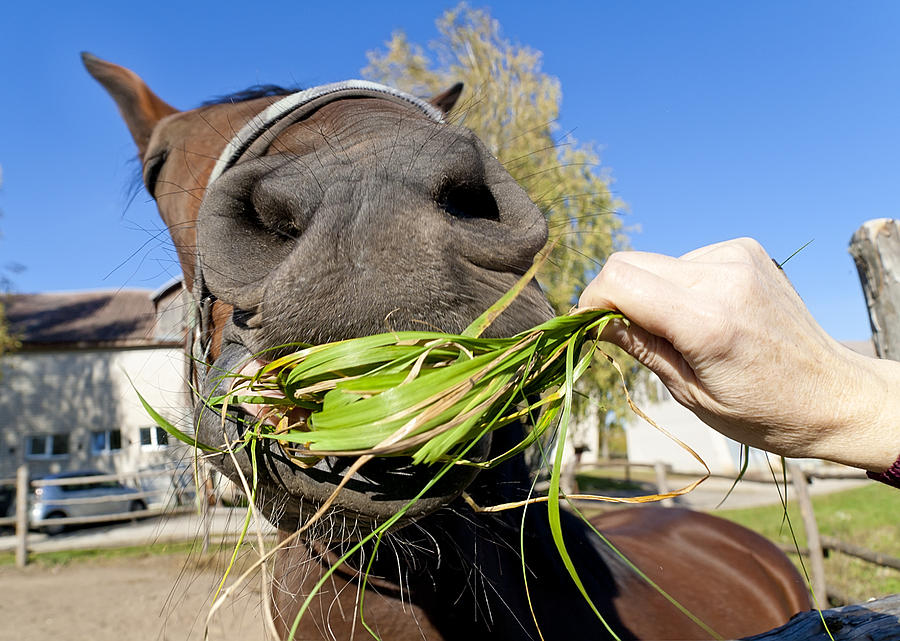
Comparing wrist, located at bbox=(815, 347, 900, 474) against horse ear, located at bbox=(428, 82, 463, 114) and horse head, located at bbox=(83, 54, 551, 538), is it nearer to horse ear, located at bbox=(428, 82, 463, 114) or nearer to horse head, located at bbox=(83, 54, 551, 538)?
horse head, located at bbox=(83, 54, 551, 538)

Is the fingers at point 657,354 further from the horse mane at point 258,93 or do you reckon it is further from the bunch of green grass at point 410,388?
the horse mane at point 258,93

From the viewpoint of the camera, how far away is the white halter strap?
5.58 ft

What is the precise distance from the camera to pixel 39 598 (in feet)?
28.0

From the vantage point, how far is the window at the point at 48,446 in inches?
896

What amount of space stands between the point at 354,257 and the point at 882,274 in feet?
13.6

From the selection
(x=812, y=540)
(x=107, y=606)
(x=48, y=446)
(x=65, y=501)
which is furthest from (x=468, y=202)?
(x=48, y=446)

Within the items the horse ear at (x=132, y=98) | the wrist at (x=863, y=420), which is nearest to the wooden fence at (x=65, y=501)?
the horse ear at (x=132, y=98)

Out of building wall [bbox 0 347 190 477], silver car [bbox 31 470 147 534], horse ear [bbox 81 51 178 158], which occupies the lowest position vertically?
silver car [bbox 31 470 147 534]

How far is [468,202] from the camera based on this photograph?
1374 millimetres

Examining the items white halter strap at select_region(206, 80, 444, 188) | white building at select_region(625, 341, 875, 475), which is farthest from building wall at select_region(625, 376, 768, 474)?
white halter strap at select_region(206, 80, 444, 188)

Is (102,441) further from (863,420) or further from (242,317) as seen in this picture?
(863,420)

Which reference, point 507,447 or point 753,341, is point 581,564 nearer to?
point 507,447

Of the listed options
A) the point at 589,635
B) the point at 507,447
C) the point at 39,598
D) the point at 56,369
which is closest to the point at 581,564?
the point at 589,635

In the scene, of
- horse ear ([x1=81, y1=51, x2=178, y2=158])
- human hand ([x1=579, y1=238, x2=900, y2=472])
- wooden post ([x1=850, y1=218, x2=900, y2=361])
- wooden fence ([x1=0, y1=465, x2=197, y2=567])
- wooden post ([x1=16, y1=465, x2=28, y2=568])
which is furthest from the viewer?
wooden fence ([x1=0, y1=465, x2=197, y2=567])
